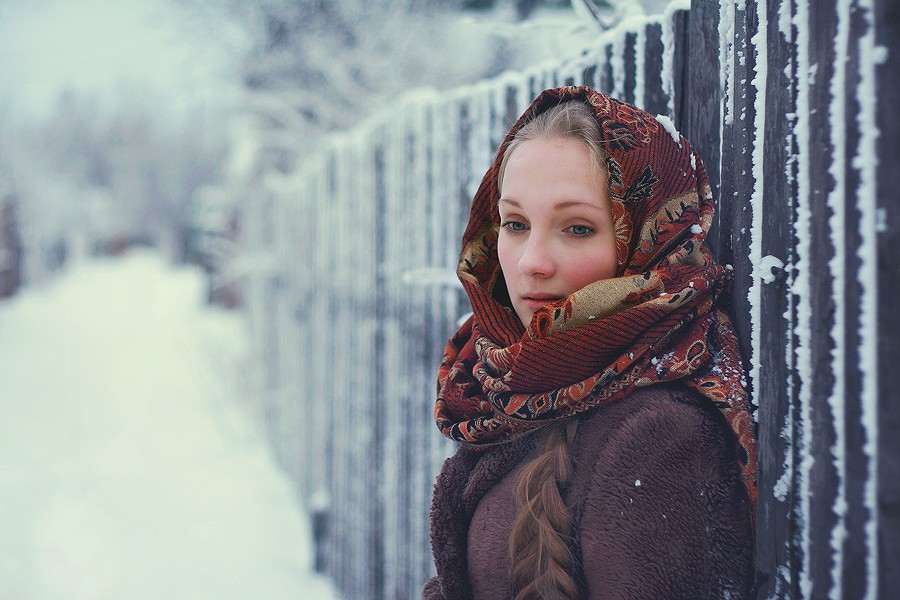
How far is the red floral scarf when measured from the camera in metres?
1.17

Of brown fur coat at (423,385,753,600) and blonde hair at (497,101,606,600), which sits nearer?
brown fur coat at (423,385,753,600)

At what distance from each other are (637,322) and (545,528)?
1.35 feet

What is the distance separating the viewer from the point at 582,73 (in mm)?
1944

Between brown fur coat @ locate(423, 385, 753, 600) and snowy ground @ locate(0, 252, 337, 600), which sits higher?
brown fur coat @ locate(423, 385, 753, 600)

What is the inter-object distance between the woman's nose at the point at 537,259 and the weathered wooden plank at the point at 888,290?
58cm

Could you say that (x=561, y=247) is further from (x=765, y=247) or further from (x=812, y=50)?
(x=812, y=50)

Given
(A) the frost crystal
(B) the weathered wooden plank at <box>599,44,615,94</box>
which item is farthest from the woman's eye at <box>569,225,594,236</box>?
(B) the weathered wooden plank at <box>599,44,615,94</box>

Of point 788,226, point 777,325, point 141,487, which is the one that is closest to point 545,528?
point 777,325

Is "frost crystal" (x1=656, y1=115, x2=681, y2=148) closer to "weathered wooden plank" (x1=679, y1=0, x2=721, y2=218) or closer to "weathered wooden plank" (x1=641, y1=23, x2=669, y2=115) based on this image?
"weathered wooden plank" (x1=679, y1=0, x2=721, y2=218)

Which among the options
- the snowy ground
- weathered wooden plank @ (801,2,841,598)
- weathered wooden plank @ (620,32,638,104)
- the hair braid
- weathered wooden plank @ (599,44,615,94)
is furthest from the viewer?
the snowy ground

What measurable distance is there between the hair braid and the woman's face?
272 millimetres

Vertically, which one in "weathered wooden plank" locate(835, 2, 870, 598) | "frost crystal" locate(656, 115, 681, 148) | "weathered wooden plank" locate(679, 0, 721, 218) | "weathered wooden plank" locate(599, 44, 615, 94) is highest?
"weathered wooden plank" locate(599, 44, 615, 94)

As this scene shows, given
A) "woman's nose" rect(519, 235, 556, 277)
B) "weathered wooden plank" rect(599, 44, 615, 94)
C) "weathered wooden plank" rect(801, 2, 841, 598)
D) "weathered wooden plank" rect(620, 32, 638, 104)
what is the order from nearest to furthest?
1. "weathered wooden plank" rect(801, 2, 841, 598)
2. "woman's nose" rect(519, 235, 556, 277)
3. "weathered wooden plank" rect(620, 32, 638, 104)
4. "weathered wooden plank" rect(599, 44, 615, 94)

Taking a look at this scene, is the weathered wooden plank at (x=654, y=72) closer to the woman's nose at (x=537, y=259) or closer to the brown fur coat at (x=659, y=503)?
the woman's nose at (x=537, y=259)
